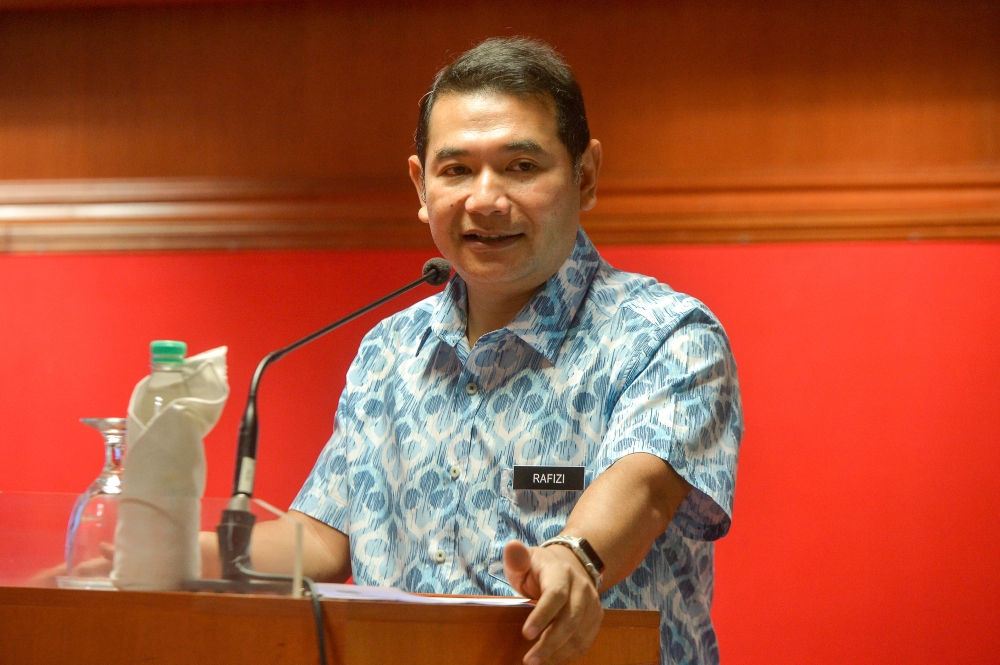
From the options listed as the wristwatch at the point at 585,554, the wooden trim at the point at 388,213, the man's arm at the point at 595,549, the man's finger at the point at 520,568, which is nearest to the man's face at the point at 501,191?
the man's arm at the point at 595,549

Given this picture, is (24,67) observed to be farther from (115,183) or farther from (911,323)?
(911,323)

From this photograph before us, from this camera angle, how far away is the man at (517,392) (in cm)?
135

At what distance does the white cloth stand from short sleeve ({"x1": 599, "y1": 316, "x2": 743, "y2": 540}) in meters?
0.53

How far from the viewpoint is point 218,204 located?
2617 mm

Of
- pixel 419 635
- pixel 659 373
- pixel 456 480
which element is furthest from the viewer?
pixel 456 480

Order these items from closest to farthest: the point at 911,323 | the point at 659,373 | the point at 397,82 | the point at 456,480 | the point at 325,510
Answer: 1. the point at 659,373
2. the point at 456,480
3. the point at 325,510
4. the point at 911,323
5. the point at 397,82

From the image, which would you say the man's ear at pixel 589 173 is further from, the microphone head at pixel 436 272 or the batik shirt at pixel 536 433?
the microphone head at pixel 436 272

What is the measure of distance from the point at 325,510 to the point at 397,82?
1.35m

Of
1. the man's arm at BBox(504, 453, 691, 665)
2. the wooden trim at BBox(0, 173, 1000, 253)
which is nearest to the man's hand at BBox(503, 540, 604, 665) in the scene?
the man's arm at BBox(504, 453, 691, 665)

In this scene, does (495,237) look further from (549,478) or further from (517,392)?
(549,478)

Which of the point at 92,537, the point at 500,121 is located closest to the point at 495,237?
the point at 500,121

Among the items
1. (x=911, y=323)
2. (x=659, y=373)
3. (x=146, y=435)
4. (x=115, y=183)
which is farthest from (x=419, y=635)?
(x=115, y=183)

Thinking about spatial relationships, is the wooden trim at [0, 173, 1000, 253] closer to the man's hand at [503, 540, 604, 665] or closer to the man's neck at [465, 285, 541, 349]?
the man's neck at [465, 285, 541, 349]

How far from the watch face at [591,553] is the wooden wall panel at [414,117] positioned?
4.81ft
